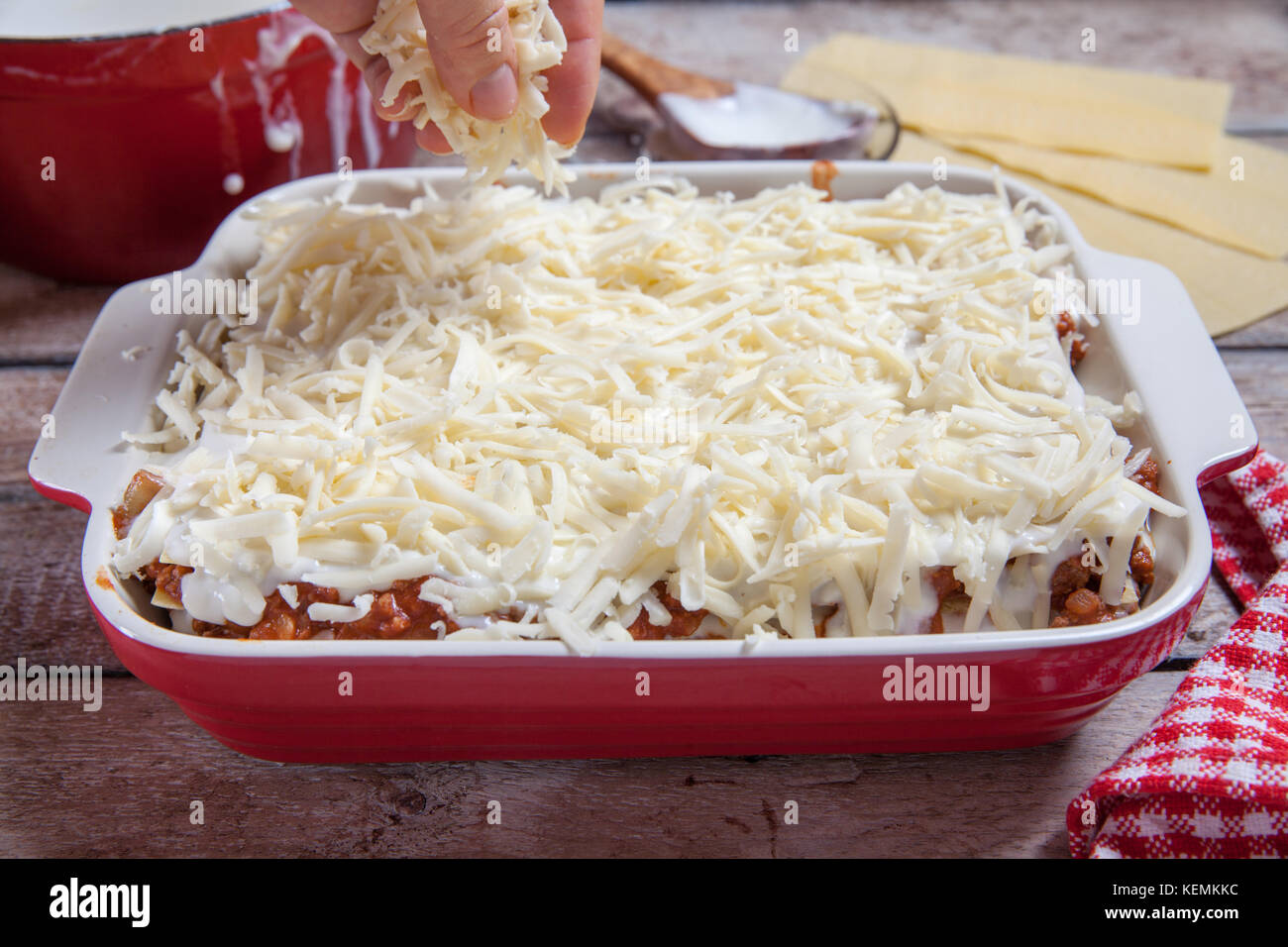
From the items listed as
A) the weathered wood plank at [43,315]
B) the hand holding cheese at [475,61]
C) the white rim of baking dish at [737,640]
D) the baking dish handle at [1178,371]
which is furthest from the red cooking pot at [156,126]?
the baking dish handle at [1178,371]

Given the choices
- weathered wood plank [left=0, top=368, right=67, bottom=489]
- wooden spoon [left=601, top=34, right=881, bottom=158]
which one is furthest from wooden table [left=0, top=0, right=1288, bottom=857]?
wooden spoon [left=601, top=34, right=881, bottom=158]

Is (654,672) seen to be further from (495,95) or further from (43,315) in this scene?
(43,315)

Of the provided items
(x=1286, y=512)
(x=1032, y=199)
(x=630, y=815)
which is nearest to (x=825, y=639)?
(x=630, y=815)

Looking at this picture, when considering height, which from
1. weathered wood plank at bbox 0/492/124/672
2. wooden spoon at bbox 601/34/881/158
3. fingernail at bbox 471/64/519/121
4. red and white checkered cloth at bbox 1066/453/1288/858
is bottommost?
red and white checkered cloth at bbox 1066/453/1288/858

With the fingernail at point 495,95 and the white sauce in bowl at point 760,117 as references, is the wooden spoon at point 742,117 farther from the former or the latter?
the fingernail at point 495,95

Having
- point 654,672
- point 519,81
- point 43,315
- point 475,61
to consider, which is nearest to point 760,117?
point 519,81

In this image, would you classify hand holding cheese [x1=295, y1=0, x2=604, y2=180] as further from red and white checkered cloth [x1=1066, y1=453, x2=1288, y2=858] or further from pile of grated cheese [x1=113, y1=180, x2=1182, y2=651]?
red and white checkered cloth [x1=1066, y1=453, x2=1288, y2=858]
